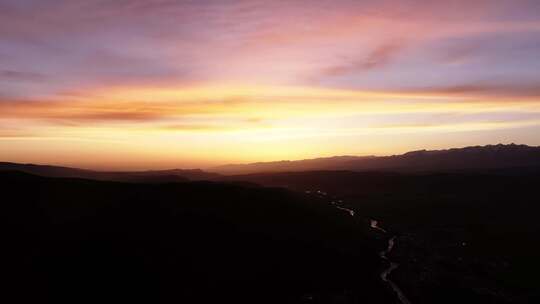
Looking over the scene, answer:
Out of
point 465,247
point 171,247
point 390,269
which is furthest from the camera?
point 465,247

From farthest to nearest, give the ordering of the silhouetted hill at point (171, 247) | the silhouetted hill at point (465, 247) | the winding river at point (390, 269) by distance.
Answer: the silhouetted hill at point (465, 247) < the winding river at point (390, 269) < the silhouetted hill at point (171, 247)

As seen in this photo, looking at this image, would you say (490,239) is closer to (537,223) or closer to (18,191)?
(537,223)

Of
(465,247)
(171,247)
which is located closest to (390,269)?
(465,247)

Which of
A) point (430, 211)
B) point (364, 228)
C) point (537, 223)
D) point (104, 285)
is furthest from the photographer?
point (430, 211)

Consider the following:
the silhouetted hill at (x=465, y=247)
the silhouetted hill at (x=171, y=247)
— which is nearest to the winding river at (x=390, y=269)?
the silhouetted hill at (x=465, y=247)

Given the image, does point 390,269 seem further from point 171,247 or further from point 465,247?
point 171,247

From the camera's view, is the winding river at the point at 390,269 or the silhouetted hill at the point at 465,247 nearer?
the winding river at the point at 390,269

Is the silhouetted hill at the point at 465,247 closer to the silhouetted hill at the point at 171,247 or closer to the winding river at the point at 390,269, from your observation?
the winding river at the point at 390,269

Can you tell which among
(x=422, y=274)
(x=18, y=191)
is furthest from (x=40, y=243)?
(x=422, y=274)
